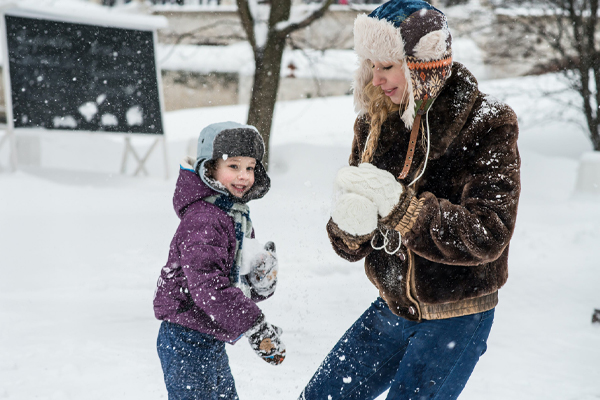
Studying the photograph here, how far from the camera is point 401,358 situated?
6.94 feet

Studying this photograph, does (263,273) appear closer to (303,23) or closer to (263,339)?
(263,339)

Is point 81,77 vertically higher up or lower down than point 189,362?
higher up

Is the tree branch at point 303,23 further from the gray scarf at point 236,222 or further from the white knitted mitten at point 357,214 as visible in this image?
the white knitted mitten at point 357,214

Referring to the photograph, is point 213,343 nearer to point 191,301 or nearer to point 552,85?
point 191,301

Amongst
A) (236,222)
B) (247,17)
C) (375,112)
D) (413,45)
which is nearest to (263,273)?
(236,222)

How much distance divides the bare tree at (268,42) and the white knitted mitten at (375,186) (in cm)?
727

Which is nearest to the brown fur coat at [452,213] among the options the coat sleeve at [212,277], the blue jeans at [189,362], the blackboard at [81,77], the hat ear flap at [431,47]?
the hat ear flap at [431,47]

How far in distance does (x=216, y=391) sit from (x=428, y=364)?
0.89 metres

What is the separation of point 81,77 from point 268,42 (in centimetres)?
290

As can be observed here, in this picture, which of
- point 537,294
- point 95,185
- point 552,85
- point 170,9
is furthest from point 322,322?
point 170,9

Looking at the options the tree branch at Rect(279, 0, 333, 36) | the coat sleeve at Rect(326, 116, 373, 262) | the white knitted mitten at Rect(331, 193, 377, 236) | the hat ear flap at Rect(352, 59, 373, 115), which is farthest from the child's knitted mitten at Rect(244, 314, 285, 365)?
the tree branch at Rect(279, 0, 333, 36)

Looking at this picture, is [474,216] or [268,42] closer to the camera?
[474,216]

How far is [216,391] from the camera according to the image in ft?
7.77

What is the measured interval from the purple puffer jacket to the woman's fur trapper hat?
2.65ft
